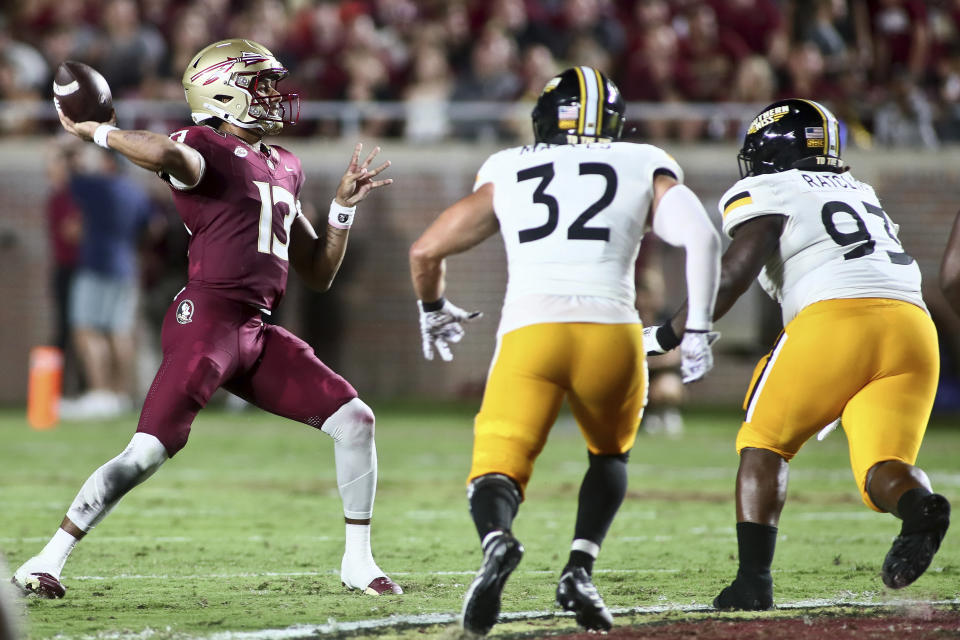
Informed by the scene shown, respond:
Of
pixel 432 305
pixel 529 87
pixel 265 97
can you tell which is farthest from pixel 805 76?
pixel 432 305

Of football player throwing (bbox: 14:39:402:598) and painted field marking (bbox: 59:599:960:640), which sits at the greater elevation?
football player throwing (bbox: 14:39:402:598)

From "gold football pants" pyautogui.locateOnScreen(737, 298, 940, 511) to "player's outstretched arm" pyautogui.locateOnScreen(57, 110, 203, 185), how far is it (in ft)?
6.84

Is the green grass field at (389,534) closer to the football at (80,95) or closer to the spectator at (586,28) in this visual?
the football at (80,95)

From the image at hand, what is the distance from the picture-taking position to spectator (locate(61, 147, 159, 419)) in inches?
481

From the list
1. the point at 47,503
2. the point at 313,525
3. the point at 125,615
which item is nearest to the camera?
the point at 125,615

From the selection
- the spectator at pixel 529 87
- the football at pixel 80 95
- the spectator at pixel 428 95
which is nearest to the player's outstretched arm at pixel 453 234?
the football at pixel 80 95

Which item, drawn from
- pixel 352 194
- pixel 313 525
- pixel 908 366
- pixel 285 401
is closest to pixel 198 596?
pixel 285 401

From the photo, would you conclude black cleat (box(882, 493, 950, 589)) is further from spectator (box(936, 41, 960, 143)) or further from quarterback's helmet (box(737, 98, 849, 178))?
spectator (box(936, 41, 960, 143))

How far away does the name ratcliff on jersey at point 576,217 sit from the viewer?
4016 millimetres

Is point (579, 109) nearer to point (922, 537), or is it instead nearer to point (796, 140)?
point (796, 140)

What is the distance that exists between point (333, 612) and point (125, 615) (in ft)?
2.17

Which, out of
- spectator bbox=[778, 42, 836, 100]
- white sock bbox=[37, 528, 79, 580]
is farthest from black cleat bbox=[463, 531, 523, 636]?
spectator bbox=[778, 42, 836, 100]

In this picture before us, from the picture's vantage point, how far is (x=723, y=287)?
434 cm

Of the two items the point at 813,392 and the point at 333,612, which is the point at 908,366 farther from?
the point at 333,612
